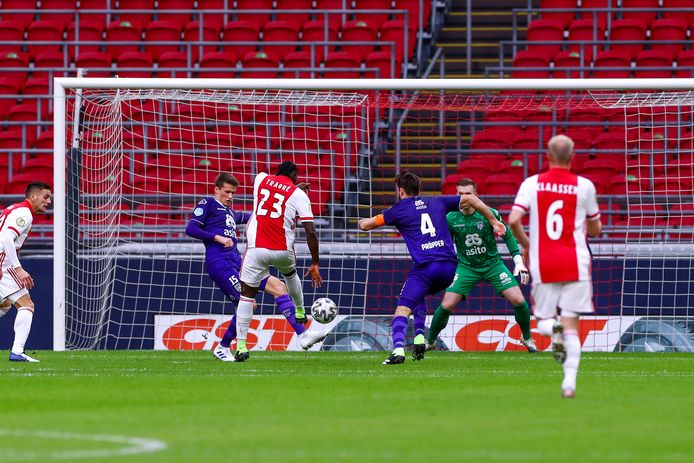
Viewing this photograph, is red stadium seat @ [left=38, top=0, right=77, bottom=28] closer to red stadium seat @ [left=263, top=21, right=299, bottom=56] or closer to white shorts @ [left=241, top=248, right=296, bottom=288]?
red stadium seat @ [left=263, top=21, right=299, bottom=56]

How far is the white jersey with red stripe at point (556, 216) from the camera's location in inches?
379

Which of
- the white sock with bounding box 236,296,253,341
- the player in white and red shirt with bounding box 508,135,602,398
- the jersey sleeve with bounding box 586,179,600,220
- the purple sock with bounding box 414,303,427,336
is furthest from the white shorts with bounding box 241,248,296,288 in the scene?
the jersey sleeve with bounding box 586,179,600,220

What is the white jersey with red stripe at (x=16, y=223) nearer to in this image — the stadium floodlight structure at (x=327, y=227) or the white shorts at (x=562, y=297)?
the stadium floodlight structure at (x=327, y=227)

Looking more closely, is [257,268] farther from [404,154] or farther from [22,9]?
[22,9]

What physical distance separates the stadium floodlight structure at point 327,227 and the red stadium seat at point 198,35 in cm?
477

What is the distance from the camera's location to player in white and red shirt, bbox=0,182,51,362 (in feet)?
44.2

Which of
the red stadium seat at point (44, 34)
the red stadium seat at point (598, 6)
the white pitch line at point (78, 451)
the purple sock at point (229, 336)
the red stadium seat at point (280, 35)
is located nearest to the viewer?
the white pitch line at point (78, 451)

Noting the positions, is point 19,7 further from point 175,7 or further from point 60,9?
point 175,7

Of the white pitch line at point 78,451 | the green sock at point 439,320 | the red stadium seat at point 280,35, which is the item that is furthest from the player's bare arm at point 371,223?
the red stadium seat at point 280,35

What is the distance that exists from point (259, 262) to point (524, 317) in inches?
146

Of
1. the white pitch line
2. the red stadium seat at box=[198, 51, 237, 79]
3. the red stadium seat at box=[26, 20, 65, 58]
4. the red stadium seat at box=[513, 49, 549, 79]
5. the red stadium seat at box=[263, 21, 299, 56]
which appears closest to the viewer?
the white pitch line

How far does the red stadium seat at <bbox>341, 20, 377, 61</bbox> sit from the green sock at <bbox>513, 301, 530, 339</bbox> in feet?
28.1

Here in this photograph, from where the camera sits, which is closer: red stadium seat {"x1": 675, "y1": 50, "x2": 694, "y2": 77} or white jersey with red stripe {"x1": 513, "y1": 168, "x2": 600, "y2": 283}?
white jersey with red stripe {"x1": 513, "y1": 168, "x2": 600, "y2": 283}

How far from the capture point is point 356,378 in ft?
37.6
